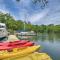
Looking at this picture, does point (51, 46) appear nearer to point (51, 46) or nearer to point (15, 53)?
point (51, 46)

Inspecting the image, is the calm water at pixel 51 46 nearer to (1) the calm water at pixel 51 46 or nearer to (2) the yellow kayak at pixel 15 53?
(1) the calm water at pixel 51 46

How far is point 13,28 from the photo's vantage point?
563 inches

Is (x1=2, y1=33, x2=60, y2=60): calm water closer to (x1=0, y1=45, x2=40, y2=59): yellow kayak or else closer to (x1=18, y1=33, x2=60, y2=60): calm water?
(x1=18, y1=33, x2=60, y2=60): calm water

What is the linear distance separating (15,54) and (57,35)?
10031 mm

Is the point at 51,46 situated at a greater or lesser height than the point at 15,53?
lesser

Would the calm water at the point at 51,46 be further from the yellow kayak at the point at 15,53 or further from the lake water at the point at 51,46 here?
the yellow kayak at the point at 15,53

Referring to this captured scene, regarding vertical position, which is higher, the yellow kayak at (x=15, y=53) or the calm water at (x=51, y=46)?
the yellow kayak at (x=15, y=53)

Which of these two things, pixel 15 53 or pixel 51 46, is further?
pixel 51 46

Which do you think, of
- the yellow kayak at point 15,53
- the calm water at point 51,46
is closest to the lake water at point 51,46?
the calm water at point 51,46

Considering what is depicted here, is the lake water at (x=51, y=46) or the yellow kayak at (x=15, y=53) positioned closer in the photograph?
the yellow kayak at (x=15, y=53)

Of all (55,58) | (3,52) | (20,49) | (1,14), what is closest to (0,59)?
(3,52)

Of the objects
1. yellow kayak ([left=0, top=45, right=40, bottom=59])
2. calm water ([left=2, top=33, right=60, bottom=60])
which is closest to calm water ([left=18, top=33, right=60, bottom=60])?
calm water ([left=2, top=33, right=60, bottom=60])

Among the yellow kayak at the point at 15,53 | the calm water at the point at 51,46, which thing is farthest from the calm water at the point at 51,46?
→ the yellow kayak at the point at 15,53

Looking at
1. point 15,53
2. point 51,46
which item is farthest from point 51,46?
point 15,53
